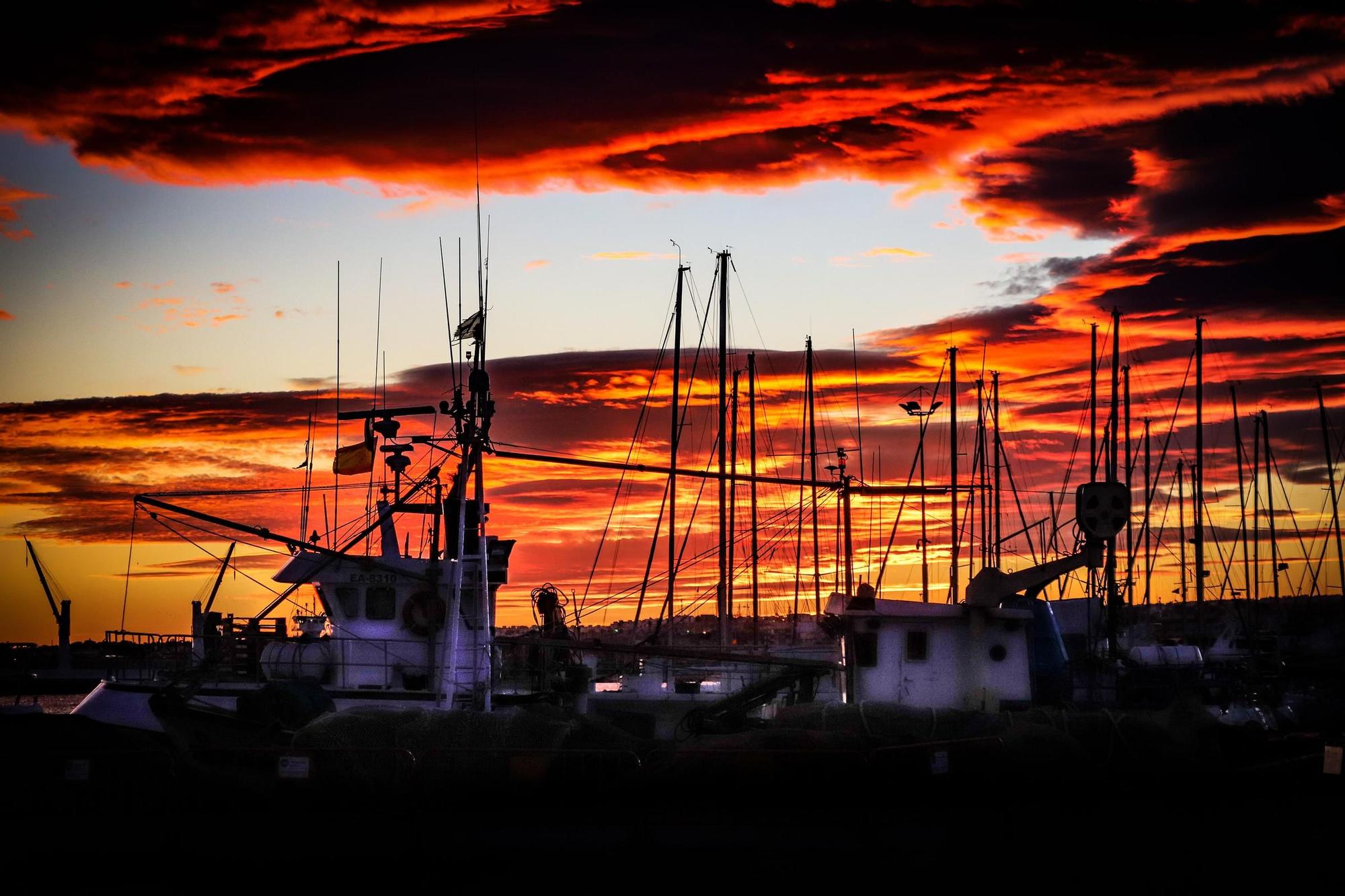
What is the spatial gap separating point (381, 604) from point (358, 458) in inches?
128

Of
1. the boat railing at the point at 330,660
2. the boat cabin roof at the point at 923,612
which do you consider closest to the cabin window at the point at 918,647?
the boat cabin roof at the point at 923,612

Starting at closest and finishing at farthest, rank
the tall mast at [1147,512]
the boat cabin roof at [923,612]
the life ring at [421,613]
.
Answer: the boat cabin roof at [923,612] < the life ring at [421,613] < the tall mast at [1147,512]

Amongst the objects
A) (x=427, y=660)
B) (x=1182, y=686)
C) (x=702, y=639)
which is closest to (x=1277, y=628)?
(x=702, y=639)

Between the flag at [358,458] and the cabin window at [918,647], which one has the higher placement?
the flag at [358,458]

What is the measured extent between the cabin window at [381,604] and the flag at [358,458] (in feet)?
8.84

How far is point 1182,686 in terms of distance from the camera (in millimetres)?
27484

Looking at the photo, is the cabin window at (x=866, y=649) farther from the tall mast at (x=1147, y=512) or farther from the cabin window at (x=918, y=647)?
the tall mast at (x=1147, y=512)

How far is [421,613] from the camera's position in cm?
2858

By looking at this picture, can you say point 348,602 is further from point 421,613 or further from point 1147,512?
point 1147,512

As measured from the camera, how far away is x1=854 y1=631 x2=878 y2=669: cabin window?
26.8 m

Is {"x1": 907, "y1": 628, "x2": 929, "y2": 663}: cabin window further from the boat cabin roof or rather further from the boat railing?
the boat railing

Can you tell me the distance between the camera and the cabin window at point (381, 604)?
93.9 feet

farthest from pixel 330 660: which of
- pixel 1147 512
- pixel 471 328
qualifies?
pixel 1147 512

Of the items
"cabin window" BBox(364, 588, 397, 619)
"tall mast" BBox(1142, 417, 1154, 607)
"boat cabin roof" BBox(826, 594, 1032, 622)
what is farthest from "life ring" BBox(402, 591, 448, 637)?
"tall mast" BBox(1142, 417, 1154, 607)
